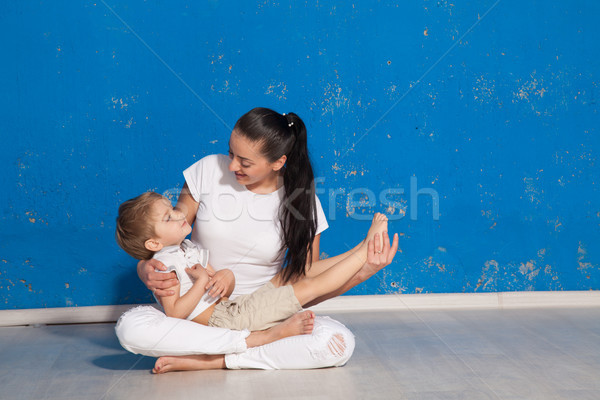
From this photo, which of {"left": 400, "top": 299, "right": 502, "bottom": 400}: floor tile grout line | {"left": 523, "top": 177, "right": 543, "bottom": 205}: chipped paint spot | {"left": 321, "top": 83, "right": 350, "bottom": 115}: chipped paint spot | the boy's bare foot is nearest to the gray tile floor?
{"left": 400, "top": 299, "right": 502, "bottom": 400}: floor tile grout line

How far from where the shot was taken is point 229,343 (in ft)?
5.38

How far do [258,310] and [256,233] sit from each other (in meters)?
0.26

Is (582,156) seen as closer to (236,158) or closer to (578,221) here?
(578,221)

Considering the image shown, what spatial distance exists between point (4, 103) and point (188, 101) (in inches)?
27.8

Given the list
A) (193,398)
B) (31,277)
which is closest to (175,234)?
(193,398)

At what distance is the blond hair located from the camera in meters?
1.71

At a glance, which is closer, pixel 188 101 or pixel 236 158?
pixel 236 158

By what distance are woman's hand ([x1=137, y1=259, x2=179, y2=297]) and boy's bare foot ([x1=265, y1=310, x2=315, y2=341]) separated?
31 centimetres

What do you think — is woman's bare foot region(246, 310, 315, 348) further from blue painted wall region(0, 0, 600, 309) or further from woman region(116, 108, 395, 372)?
blue painted wall region(0, 0, 600, 309)

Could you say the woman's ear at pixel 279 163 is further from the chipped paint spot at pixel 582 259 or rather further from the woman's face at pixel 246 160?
the chipped paint spot at pixel 582 259

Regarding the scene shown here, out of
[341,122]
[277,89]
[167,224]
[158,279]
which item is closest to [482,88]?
[341,122]

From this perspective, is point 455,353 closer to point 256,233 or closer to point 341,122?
point 256,233

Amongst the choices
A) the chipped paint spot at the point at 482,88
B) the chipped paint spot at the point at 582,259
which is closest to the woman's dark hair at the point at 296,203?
the chipped paint spot at the point at 482,88

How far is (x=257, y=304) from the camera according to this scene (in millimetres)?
1762
